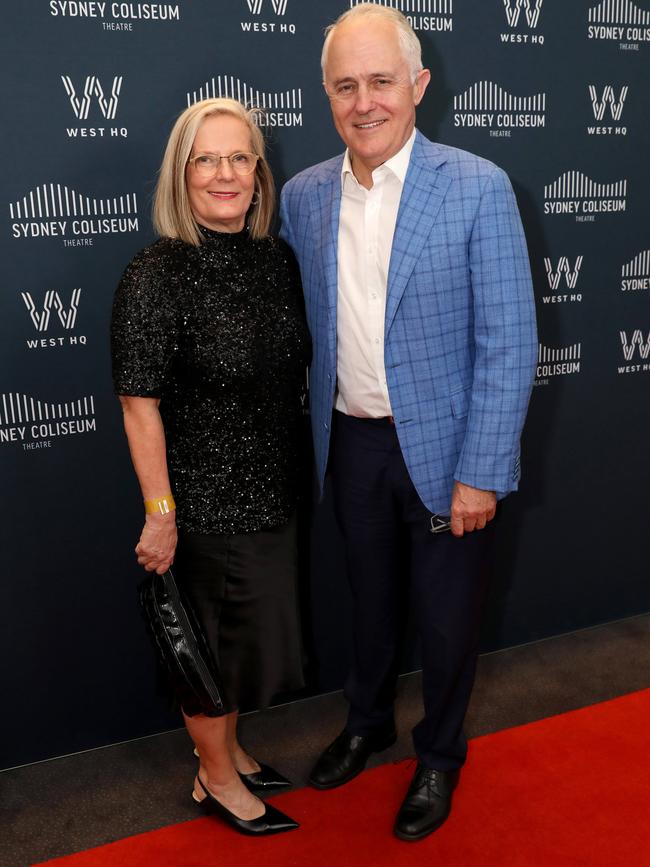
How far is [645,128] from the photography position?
3051mm

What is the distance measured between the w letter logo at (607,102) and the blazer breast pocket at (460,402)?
1424 mm

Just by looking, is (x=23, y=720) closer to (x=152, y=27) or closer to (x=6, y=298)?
(x=6, y=298)

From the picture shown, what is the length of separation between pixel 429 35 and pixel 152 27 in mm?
860

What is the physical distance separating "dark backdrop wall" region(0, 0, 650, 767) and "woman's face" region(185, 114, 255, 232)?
0.51 m

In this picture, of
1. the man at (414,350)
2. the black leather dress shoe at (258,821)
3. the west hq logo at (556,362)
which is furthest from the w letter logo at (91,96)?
the black leather dress shoe at (258,821)

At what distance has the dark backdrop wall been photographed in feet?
7.65

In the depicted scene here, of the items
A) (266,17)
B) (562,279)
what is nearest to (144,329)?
(266,17)

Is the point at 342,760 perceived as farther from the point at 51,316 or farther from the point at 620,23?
the point at 620,23

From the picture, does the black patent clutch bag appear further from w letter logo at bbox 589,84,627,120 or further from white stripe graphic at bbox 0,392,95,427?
w letter logo at bbox 589,84,627,120

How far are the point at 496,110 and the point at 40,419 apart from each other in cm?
171

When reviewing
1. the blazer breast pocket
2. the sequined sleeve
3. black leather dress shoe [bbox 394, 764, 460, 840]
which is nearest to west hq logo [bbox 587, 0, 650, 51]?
the blazer breast pocket

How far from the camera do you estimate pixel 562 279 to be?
3.04 metres

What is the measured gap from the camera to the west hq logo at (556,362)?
10.1 feet

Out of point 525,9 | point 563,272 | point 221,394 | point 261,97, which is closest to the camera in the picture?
point 221,394
